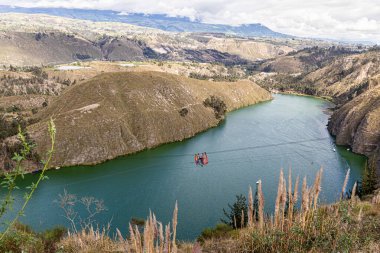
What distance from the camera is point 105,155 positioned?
83000 millimetres

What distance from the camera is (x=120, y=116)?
96.1 meters

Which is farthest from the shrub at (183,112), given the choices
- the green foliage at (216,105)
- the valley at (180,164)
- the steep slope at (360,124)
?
Answer: the steep slope at (360,124)

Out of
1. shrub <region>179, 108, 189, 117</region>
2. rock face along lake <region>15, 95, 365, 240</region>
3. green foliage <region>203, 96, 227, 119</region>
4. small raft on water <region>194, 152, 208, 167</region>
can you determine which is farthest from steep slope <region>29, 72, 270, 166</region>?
small raft on water <region>194, 152, 208, 167</region>

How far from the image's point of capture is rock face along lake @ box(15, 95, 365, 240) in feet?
173

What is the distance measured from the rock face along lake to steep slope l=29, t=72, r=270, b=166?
4300 millimetres

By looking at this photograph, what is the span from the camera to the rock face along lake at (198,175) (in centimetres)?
5281

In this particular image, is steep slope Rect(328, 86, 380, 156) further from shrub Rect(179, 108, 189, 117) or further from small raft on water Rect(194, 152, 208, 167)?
shrub Rect(179, 108, 189, 117)

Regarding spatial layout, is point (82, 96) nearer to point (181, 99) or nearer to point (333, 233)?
point (181, 99)

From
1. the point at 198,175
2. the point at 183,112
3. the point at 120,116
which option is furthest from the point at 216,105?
the point at 198,175

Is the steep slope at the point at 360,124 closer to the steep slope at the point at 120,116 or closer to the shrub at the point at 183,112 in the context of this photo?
the steep slope at the point at 120,116

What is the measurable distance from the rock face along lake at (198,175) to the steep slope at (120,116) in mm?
4300

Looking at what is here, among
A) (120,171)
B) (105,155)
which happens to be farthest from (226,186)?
(105,155)

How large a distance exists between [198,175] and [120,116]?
37035 millimetres

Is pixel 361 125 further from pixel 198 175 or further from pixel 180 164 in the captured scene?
pixel 180 164
